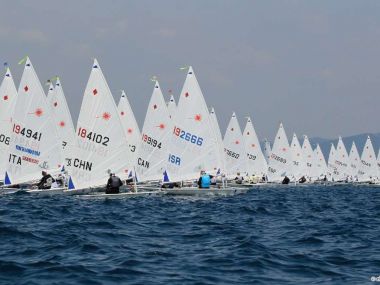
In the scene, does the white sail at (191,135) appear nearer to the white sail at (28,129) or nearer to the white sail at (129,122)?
the white sail at (28,129)

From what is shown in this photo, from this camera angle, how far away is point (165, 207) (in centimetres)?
3006

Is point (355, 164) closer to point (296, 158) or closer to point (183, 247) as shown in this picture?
point (296, 158)

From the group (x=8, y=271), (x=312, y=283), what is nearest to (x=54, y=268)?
(x=8, y=271)

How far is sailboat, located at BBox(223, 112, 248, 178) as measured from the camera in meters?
70.4

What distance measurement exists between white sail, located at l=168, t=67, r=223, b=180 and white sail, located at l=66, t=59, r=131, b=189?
4.74m

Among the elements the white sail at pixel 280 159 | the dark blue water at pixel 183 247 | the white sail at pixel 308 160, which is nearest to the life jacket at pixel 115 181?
the dark blue water at pixel 183 247

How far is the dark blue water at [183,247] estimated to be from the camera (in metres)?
12.9

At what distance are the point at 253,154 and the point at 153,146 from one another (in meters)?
36.3

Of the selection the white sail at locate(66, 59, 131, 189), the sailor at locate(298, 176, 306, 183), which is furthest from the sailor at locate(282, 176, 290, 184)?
the white sail at locate(66, 59, 131, 189)

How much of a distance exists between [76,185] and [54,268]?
22.8 metres

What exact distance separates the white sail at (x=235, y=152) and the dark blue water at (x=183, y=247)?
141 ft

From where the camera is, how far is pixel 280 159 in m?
89.5

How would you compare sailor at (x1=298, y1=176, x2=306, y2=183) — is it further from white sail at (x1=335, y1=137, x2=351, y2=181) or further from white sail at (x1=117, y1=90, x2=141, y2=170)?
white sail at (x1=117, y1=90, x2=141, y2=170)

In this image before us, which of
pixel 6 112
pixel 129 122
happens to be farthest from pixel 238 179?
pixel 6 112
